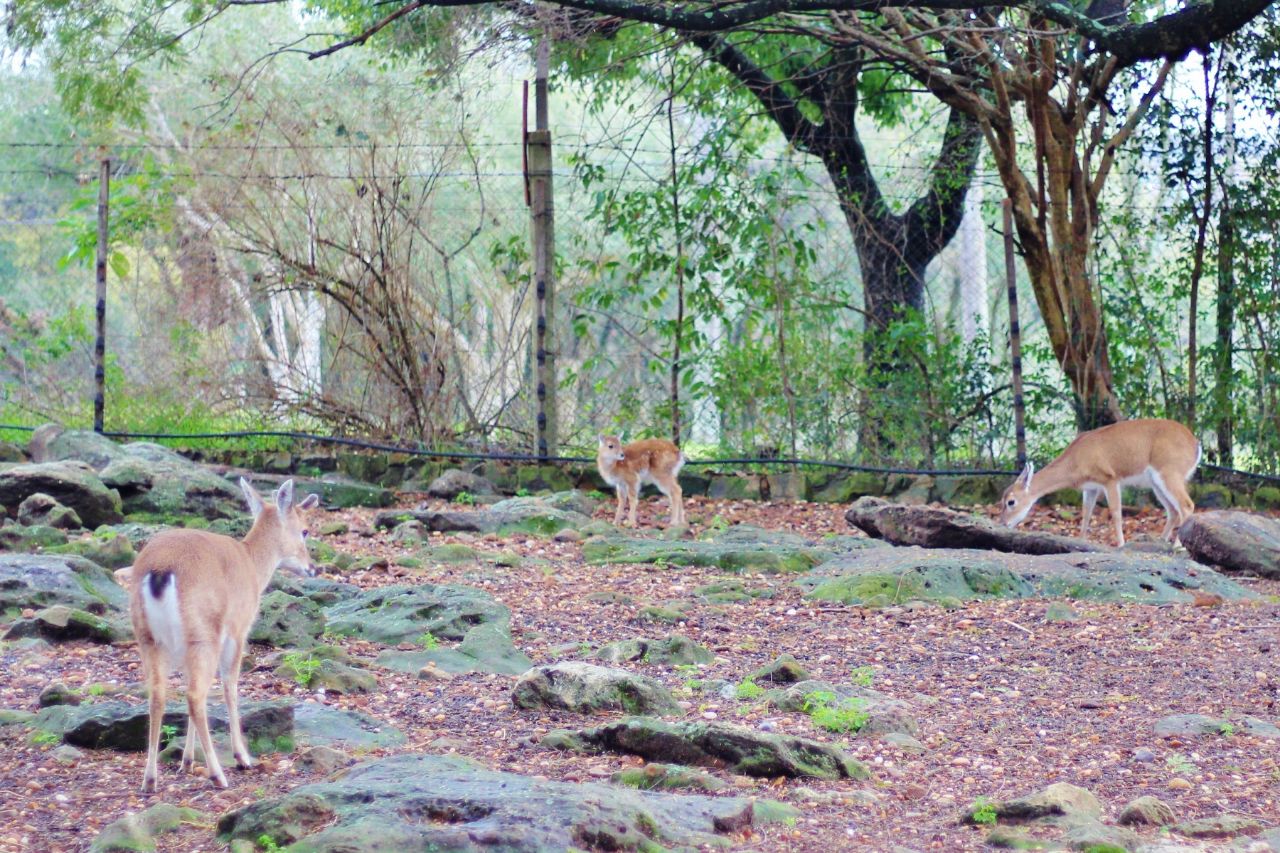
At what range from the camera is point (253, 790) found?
4543mm

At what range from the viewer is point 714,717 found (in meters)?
5.61

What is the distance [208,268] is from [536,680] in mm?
7466

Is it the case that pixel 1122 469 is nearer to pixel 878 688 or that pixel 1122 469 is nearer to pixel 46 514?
pixel 878 688

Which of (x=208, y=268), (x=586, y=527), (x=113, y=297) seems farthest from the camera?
(x=113, y=297)

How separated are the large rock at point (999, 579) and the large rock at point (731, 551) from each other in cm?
28

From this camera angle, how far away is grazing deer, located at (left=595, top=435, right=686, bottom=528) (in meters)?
11.3

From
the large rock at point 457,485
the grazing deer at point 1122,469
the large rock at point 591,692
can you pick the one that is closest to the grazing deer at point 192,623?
the large rock at point 591,692

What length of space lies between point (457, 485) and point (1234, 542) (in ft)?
18.7

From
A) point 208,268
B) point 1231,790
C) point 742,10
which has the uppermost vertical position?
point 742,10

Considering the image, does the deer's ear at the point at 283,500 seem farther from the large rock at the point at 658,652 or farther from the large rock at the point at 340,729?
the large rock at the point at 658,652

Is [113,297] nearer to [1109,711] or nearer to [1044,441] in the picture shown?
[1044,441]

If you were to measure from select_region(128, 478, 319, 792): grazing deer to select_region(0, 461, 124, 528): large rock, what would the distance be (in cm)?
496

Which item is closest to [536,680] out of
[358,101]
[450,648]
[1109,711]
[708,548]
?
[450,648]

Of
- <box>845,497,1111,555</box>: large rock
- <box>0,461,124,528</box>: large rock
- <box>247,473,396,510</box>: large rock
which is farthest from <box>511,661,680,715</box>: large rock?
<box>247,473,396,510</box>: large rock
